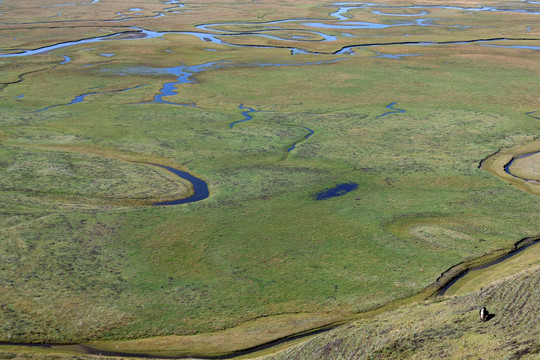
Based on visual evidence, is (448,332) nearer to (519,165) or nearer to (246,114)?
(519,165)

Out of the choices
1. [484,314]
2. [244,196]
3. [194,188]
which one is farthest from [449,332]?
[194,188]

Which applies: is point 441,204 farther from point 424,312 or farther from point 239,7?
point 239,7

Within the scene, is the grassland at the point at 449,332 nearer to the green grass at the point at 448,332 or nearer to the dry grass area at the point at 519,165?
the green grass at the point at 448,332

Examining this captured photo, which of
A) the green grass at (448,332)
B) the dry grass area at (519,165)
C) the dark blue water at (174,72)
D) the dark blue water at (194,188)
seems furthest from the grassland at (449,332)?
the dark blue water at (174,72)

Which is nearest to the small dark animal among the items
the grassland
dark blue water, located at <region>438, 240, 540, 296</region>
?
the grassland

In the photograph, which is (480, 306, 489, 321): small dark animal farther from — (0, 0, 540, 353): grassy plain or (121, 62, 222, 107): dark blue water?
(121, 62, 222, 107): dark blue water

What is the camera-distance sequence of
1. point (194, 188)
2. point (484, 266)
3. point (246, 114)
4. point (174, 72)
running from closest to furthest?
point (484, 266), point (194, 188), point (246, 114), point (174, 72)

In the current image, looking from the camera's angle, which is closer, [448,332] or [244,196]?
[448,332]

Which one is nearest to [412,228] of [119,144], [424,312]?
[424,312]
